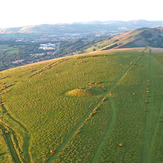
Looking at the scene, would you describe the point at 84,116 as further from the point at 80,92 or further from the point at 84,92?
the point at 80,92

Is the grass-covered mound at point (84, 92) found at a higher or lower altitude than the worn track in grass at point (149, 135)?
higher

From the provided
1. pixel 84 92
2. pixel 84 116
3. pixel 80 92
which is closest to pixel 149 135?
pixel 84 116

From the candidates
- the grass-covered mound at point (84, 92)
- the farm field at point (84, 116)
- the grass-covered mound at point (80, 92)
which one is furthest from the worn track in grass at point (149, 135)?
the grass-covered mound at point (80, 92)

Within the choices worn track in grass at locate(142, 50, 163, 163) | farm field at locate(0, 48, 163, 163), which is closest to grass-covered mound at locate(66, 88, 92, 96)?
farm field at locate(0, 48, 163, 163)

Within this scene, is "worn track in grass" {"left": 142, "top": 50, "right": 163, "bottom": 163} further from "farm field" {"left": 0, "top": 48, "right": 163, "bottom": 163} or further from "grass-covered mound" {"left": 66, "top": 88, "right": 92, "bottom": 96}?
"grass-covered mound" {"left": 66, "top": 88, "right": 92, "bottom": 96}

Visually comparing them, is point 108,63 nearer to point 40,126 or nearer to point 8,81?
point 8,81

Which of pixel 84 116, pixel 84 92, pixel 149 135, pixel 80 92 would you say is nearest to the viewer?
pixel 149 135

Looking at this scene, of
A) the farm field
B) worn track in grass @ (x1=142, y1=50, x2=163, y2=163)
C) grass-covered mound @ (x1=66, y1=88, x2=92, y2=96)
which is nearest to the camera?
worn track in grass @ (x1=142, y1=50, x2=163, y2=163)

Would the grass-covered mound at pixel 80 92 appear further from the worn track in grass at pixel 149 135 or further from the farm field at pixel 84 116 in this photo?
the worn track in grass at pixel 149 135

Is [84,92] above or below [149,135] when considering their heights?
above

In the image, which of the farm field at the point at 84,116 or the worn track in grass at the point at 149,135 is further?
the farm field at the point at 84,116
